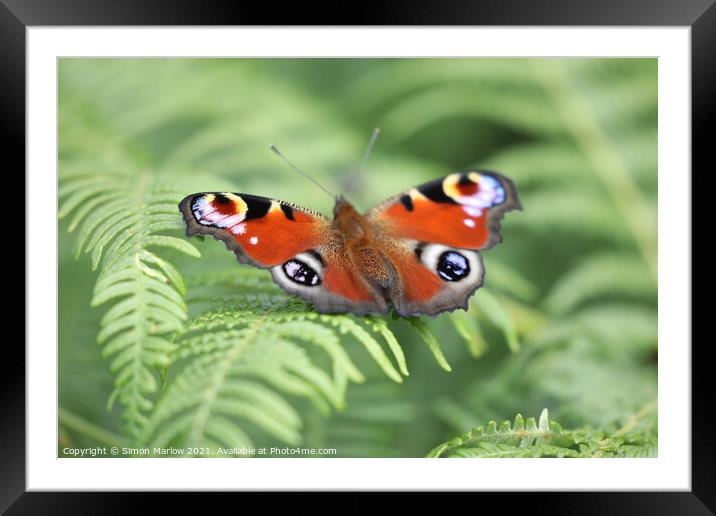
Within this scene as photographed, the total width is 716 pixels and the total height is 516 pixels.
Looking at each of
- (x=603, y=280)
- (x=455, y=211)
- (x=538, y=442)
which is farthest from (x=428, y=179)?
(x=538, y=442)

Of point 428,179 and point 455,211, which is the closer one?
point 455,211

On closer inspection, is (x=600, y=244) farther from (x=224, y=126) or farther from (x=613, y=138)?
(x=224, y=126)

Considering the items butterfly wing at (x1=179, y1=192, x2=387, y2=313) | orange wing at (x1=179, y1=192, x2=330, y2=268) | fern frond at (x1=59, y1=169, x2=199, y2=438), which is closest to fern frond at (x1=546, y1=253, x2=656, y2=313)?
butterfly wing at (x1=179, y1=192, x2=387, y2=313)

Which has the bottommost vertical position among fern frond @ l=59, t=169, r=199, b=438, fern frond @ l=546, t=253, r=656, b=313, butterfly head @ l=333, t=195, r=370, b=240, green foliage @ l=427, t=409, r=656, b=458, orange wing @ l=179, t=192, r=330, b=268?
green foliage @ l=427, t=409, r=656, b=458

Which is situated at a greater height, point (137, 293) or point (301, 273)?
point (301, 273)

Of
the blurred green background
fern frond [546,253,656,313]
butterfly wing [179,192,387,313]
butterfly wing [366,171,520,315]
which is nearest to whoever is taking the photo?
butterfly wing [179,192,387,313]

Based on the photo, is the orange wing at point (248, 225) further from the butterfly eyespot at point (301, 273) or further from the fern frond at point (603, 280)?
the fern frond at point (603, 280)

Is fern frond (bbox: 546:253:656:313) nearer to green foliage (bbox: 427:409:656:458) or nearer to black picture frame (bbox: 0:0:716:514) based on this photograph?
black picture frame (bbox: 0:0:716:514)

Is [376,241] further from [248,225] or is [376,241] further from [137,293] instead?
[137,293]
